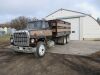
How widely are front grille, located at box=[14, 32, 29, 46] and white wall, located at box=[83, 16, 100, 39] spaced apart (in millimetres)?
14585

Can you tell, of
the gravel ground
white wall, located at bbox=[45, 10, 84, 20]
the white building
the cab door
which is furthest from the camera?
white wall, located at bbox=[45, 10, 84, 20]

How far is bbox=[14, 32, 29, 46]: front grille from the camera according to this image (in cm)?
947

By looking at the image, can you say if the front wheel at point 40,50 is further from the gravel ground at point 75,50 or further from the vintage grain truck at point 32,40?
the gravel ground at point 75,50

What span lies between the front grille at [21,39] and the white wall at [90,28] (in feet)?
47.9

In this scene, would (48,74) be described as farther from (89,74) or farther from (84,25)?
(84,25)

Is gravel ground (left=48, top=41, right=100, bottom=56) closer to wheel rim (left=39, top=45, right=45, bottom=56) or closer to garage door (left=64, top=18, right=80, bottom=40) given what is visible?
wheel rim (left=39, top=45, right=45, bottom=56)

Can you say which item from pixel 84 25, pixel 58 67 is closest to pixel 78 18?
pixel 84 25

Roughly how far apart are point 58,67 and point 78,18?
16.6m

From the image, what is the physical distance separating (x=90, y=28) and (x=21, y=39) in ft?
51.0

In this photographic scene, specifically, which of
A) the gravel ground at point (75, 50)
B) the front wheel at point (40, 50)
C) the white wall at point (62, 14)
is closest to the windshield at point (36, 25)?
the front wheel at point (40, 50)

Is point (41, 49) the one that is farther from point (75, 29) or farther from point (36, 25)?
point (75, 29)

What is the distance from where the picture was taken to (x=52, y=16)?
2556cm

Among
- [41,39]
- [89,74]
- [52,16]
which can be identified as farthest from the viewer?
[52,16]

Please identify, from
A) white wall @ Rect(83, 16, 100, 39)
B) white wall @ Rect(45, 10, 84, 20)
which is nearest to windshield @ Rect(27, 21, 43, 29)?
white wall @ Rect(83, 16, 100, 39)
